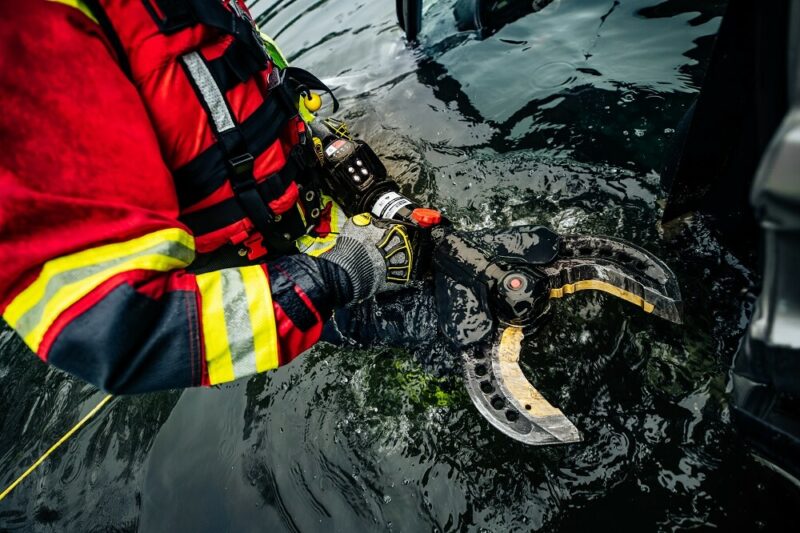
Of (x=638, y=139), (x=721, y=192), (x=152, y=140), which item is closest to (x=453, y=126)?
(x=638, y=139)

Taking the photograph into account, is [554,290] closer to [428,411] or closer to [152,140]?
[428,411]

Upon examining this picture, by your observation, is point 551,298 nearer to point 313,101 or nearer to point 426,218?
point 426,218

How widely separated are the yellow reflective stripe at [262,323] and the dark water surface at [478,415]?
1039 millimetres

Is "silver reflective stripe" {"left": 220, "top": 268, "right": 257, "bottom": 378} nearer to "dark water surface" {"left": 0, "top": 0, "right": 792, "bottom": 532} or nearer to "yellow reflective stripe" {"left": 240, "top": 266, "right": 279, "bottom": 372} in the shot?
"yellow reflective stripe" {"left": 240, "top": 266, "right": 279, "bottom": 372}

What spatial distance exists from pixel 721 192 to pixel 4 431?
192 inches

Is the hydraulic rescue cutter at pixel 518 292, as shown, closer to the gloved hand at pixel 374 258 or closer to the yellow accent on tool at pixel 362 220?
the gloved hand at pixel 374 258

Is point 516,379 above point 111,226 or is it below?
below

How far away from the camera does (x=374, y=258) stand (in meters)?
2.22

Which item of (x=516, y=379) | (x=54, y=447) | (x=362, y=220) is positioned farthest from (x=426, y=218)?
(x=54, y=447)

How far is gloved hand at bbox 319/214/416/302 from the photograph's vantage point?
2.08m

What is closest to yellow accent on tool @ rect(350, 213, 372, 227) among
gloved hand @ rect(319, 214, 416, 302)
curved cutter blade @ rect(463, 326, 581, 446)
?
gloved hand @ rect(319, 214, 416, 302)

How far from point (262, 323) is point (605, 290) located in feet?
5.01

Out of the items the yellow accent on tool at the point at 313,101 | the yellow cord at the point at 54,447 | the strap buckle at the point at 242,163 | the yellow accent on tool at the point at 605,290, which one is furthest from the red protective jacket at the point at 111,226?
the yellow cord at the point at 54,447

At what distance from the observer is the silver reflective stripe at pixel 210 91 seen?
1812 mm
